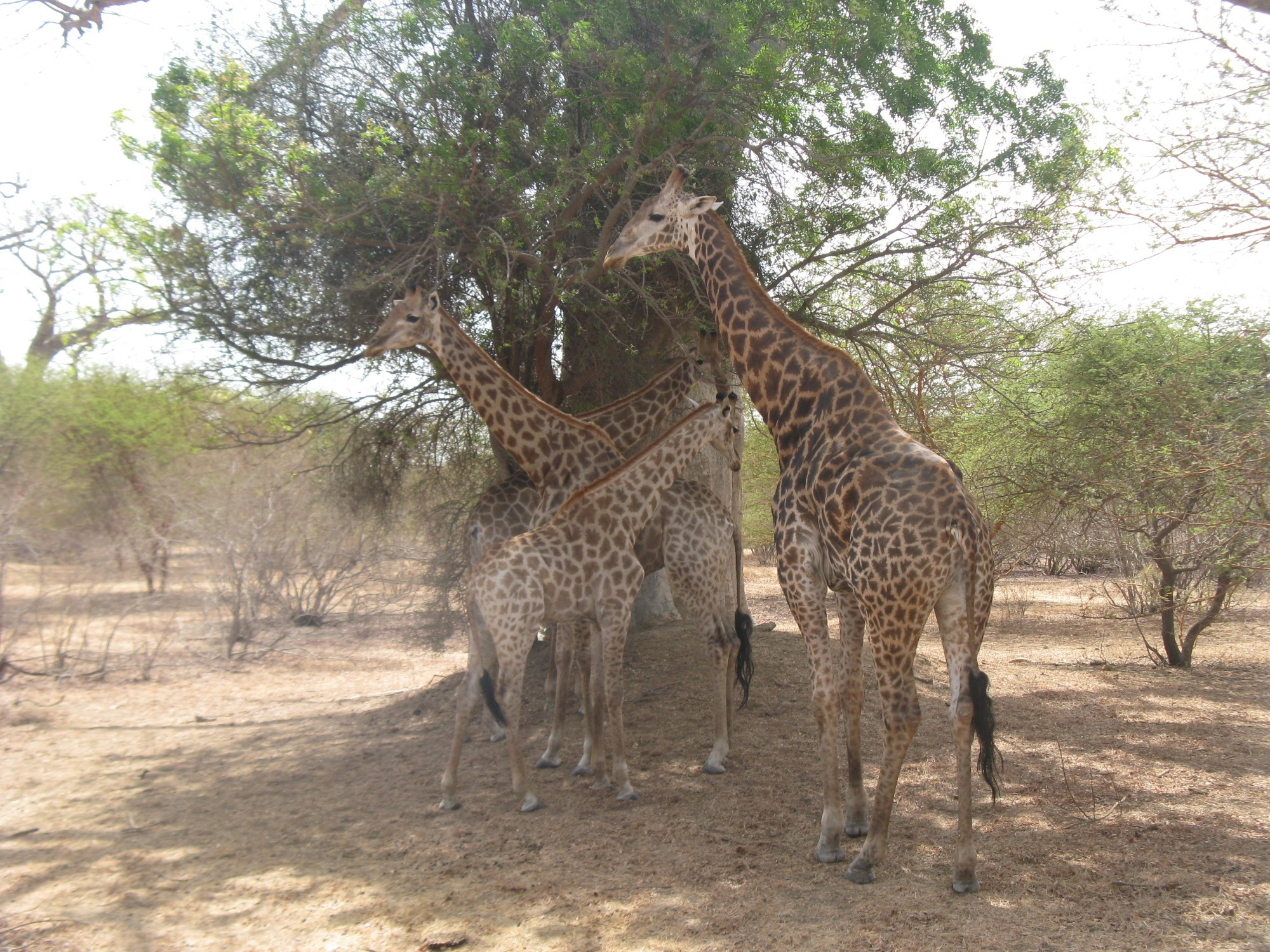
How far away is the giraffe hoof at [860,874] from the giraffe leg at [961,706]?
411 millimetres

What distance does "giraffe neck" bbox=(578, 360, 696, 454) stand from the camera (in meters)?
8.18

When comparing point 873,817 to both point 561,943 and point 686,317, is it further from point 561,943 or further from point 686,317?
point 686,317

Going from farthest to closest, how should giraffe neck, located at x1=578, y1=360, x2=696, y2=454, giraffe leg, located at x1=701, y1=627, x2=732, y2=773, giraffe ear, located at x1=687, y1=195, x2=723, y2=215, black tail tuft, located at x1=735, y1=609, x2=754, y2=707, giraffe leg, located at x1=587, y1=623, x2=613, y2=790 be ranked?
giraffe neck, located at x1=578, y1=360, x2=696, y2=454 → black tail tuft, located at x1=735, y1=609, x2=754, y2=707 → giraffe leg, located at x1=701, y1=627, x2=732, y2=773 → giraffe leg, located at x1=587, y1=623, x2=613, y2=790 → giraffe ear, located at x1=687, y1=195, x2=723, y2=215

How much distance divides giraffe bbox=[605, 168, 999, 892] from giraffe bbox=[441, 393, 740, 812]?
1270mm

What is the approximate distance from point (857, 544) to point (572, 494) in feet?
9.40

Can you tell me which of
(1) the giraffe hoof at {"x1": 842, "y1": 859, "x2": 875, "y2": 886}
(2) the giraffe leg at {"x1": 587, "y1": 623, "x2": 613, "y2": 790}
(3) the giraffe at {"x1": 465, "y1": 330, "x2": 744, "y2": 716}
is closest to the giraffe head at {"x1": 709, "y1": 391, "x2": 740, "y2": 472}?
(3) the giraffe at {"x1": 465, "y1": 330, "x2": 744, "y2": 716}

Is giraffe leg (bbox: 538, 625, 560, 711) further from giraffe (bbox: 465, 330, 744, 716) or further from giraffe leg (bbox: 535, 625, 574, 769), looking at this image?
giraffe leg (bbox: 535, 625, 574, 769)

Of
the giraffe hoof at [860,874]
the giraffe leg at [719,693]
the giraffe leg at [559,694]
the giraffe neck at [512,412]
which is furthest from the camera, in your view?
the giraffe neck at [512,412]

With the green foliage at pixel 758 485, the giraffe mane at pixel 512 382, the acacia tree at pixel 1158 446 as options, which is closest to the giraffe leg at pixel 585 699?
the giraffe mane at pixel 512 382

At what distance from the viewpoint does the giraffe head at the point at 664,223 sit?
644cm

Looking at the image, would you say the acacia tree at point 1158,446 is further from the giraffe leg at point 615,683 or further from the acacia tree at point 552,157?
the giraffe leg at point 615,683

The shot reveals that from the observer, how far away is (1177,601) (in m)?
9.91

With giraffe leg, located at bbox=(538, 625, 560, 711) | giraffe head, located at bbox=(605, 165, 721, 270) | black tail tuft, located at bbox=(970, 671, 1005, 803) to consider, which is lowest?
giraffe leg, located at bbox=(538, 625, 560, 711)

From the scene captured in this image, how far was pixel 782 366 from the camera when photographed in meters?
5.77
